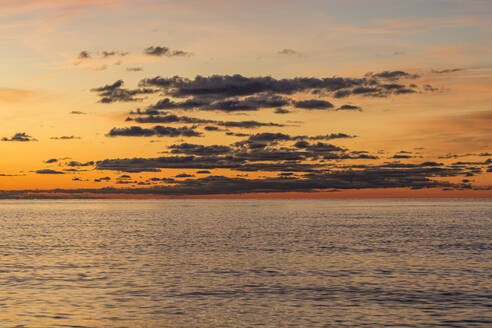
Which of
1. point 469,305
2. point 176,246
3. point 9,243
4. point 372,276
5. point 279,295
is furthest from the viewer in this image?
point 9,243

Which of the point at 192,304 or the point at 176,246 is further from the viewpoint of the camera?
the point at 176,246

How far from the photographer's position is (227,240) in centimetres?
8356

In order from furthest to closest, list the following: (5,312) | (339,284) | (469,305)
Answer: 1. (339,284)
2. (469,305)
3. (5,312)

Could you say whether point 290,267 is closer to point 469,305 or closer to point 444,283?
point 444,283

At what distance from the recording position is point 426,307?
111ft

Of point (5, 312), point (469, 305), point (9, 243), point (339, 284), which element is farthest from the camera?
point (9, 243)

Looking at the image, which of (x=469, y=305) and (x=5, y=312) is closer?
(x=5, y=312)

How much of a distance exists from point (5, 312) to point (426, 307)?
893 inches

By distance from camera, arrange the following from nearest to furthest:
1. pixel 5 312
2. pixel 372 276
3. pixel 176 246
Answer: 1. pixel 5 312
2. pixel 372 276
3. pixel 176 246

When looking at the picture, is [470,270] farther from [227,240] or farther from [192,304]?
[227,240]

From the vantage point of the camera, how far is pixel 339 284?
41.8m

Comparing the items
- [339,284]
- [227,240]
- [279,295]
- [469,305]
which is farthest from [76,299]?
[227,240]

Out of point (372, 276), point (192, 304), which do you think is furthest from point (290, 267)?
point (192, 304)

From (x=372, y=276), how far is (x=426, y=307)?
1211 centimetres
